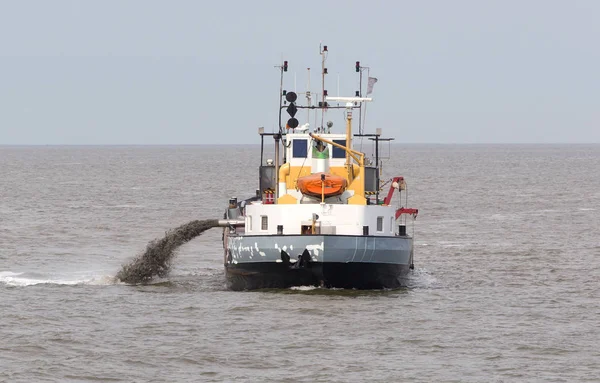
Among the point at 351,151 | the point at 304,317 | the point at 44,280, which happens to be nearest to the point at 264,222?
the point at 351,151

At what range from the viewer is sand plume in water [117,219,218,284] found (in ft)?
142

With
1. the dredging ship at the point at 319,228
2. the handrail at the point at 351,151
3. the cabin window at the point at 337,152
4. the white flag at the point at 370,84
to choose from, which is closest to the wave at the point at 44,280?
the dredging ship at the point at 319,228

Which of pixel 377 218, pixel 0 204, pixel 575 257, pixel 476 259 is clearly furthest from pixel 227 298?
pixel 0 204

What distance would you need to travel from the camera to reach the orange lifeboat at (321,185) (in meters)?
39.0

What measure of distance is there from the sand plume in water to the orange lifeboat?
660 cm

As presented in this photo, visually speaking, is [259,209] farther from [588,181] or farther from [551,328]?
[588,181]

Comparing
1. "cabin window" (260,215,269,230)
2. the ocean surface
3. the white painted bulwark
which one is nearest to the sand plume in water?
the ocean surface

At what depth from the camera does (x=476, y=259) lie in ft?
163

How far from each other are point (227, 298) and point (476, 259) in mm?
14828

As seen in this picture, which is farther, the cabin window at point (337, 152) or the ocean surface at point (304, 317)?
the cabin window at point (337, 152)

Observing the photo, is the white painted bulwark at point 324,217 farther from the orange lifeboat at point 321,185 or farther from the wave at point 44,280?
the wave at point 44,280

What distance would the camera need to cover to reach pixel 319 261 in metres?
36.9

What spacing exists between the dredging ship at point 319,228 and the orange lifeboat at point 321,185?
31 millimetres

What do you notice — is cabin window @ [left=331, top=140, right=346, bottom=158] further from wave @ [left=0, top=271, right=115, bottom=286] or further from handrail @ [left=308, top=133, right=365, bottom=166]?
wave @ [left=0, top=271, right=115, bottom=286]
